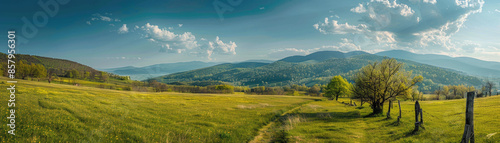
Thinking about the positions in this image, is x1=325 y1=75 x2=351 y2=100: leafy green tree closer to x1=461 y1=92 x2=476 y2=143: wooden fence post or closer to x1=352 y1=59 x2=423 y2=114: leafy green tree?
x1=352 y1=59 x2=423 y2=114: leafy green tree

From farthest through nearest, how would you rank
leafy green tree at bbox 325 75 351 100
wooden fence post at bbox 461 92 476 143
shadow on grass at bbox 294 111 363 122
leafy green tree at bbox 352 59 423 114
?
leafy green tree at bbox 325 75 351 100 → leafy green tree at bbox 352 59 423 114 → shadow on grass at bbox 294 111 363 122 → wooden fence post at bbox 461 92 476 143

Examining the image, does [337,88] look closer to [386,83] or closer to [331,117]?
[386,83]

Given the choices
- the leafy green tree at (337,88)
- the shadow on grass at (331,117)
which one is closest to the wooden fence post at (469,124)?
the shadow on grass at (331,117)

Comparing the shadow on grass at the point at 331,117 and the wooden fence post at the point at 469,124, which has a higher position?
the wooden fence post at the point at 469,124

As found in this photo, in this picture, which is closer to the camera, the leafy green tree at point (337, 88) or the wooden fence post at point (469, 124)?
the wooden fence post at point (469, 124)

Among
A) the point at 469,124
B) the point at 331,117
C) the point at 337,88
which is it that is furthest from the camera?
the point at 337,88

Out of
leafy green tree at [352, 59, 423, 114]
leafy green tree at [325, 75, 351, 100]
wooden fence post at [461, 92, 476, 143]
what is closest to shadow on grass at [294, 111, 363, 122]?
leafy green tree at [352, 59, 423, 114]

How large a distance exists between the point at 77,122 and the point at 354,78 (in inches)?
1527

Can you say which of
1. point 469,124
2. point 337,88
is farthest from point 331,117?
point 337,88

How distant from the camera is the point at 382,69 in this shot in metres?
30.2

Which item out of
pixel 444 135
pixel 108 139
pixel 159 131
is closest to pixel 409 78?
pixel 444 135

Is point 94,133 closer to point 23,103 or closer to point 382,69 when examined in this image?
point 23,103

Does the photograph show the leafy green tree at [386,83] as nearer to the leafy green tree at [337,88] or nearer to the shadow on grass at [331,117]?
the shadow on grass at [331,117]

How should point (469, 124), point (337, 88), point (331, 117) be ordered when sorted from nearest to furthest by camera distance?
point (469, 124) < point (331, 117) < point (337, 88)
